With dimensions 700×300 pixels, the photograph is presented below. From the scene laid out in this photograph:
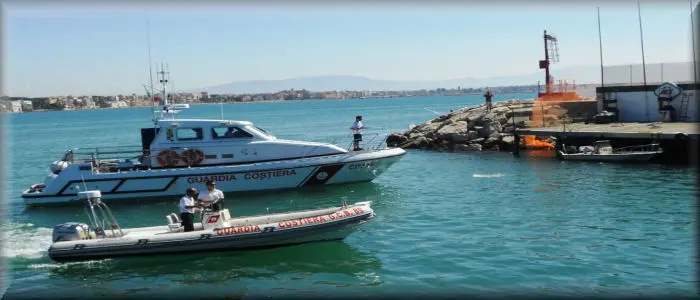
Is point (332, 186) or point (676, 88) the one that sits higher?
point (676, 88)

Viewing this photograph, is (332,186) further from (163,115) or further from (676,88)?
(676,88)

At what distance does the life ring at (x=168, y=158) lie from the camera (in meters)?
24.3

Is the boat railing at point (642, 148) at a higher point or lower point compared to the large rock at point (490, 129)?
lower

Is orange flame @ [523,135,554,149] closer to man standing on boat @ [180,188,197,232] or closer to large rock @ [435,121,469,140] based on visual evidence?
large rock @ [435,121,469,140]

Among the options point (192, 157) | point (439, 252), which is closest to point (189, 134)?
point (192, 157)

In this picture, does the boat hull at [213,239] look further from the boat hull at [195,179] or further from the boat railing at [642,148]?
the boat railing at [642,148]

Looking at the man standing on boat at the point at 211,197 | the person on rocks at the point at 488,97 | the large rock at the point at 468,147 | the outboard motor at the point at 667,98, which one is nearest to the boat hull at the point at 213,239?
the man standing on boat at the point at 211,197

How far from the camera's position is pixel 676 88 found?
111 feet

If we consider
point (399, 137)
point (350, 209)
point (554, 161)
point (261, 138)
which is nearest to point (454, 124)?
point (399, 137)

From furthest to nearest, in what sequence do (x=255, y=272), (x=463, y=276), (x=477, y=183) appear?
(x=477, y=183), (x=255, y=272), (x=463, y=276)

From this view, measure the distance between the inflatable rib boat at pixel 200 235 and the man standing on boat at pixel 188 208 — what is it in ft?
0.83

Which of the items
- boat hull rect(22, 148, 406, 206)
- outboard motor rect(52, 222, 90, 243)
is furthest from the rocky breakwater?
outboard motor rect(52, 222, 90, 243)

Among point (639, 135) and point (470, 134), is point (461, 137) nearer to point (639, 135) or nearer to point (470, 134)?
point (470, 134)

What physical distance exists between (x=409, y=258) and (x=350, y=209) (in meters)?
2.17
